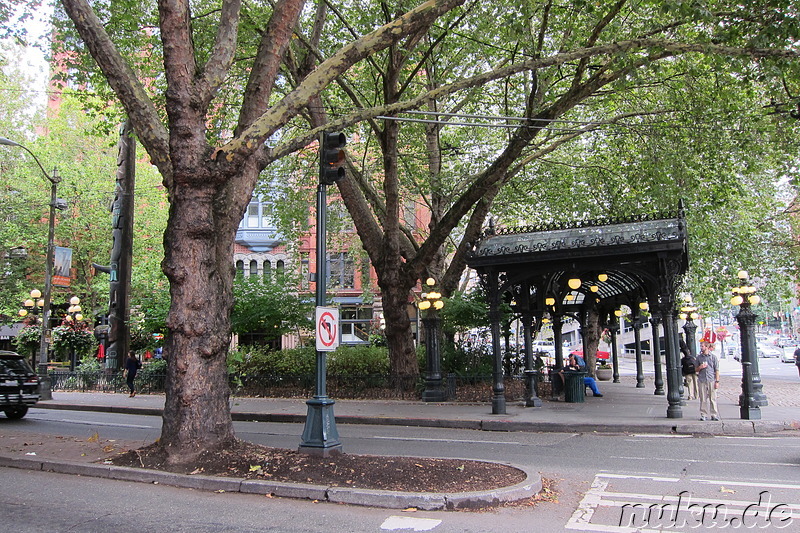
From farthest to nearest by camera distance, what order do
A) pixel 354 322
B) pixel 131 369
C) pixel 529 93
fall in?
pixel 354 322, pixel 131 369, pixel 529 93

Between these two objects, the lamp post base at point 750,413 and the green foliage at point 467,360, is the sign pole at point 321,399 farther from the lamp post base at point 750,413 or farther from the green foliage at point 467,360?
the green foliage at point 467,360

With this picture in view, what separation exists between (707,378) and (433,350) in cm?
753

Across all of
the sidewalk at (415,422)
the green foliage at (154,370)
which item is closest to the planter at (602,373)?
the sidewalk at (415,422)

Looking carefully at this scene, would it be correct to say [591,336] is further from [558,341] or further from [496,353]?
[496,353]

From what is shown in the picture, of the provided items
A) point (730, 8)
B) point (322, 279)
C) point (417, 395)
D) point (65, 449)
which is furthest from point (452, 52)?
point (65, 449)

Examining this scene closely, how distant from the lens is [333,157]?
8.66 m

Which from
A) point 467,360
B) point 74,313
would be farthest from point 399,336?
point 74,313

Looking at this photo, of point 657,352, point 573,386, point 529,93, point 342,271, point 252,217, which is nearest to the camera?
point 573,386

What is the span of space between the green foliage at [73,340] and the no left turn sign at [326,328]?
22.8m

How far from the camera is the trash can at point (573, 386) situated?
55.4 ft

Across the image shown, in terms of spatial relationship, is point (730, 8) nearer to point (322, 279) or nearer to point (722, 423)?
point (722, 423)

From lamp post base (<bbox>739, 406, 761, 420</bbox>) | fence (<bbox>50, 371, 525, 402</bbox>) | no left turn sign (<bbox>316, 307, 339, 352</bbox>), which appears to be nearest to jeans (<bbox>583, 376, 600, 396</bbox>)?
fence (<bbox>50, 371, 525, 402</bbox>)

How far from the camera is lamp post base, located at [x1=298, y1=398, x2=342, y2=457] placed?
26.6ft

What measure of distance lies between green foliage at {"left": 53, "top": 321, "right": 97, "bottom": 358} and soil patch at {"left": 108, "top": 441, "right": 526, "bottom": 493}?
21.4 m
